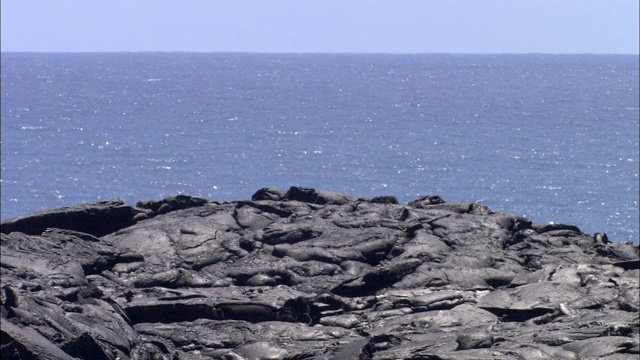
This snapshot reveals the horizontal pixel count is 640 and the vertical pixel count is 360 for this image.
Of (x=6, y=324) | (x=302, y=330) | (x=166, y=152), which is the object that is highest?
(x=6, y=324)

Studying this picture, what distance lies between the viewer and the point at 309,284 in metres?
26.7

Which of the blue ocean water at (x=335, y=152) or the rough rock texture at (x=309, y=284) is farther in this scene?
the blue ocean water at (x=335, y=152)

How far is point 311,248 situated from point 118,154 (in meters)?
77.4

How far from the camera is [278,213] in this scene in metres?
31.7

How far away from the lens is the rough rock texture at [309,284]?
72.4 ft

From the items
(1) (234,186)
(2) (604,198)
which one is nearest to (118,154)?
(1) (234,186)

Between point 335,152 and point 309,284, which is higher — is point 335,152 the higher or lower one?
the lower one

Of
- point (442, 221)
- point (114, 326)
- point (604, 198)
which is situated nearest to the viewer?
point (114, 326)

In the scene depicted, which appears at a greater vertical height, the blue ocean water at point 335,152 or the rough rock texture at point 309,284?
Result: the rough rock texture at point 309,284

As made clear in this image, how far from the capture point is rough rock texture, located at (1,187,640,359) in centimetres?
2208

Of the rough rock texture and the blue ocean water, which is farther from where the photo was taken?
the blue ocean water

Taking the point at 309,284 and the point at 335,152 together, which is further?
the point at 335,152

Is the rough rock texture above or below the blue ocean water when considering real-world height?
above

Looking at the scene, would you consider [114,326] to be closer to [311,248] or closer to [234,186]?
[311,248]
